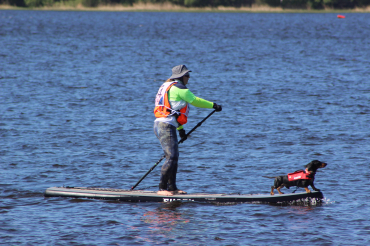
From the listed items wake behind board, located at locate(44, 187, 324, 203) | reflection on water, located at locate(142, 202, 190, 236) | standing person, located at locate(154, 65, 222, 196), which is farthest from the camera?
wake behind board, located at locate(44, 187, 324, 203)

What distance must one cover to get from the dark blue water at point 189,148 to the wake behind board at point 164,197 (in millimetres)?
156

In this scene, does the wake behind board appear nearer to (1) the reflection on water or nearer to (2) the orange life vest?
(1) the reflection on water

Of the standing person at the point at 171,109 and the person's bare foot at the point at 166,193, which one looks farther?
the person's bare foot at the point at 166,193

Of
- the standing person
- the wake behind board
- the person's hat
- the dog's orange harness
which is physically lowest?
the wake behind board

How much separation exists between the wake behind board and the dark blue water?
0.51 feet

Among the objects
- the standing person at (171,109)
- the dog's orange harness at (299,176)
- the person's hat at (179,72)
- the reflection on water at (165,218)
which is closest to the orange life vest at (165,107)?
the standing person at (171,109)

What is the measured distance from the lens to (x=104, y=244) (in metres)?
8.32

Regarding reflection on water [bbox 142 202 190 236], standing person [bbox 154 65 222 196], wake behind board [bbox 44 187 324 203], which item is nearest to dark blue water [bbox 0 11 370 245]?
reflection on water [bbox 142 202 190 236]

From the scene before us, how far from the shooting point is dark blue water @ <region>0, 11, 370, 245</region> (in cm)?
901

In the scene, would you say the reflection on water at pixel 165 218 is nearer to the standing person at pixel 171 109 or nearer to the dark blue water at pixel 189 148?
the dark blue water at pixel 189 148

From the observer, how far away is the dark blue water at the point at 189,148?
29.6 feet

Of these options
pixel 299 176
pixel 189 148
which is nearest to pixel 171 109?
pixel 299 176

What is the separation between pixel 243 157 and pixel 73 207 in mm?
5384

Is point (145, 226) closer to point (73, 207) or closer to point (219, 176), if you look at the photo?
point (73, 207)
